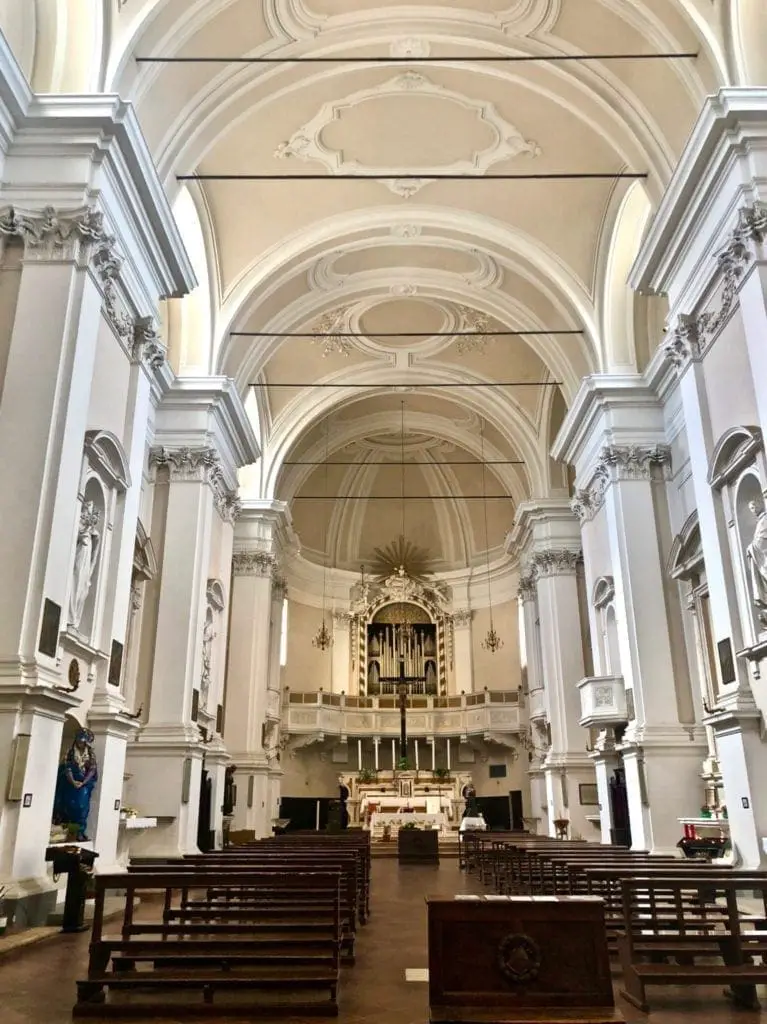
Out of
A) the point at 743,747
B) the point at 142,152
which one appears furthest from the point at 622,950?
the point at 142,152

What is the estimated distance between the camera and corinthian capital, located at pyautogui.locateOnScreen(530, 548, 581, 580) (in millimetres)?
18781

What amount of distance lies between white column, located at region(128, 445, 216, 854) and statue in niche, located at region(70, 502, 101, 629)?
138 inches

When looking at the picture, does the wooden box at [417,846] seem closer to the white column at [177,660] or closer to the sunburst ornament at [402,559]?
the white column at [177,660]

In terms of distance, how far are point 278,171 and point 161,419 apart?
13.9 feet

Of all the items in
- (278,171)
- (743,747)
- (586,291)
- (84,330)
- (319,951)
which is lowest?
(319,951)

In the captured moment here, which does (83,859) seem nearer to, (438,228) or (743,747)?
(743,747)

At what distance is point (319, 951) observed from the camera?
216 inches

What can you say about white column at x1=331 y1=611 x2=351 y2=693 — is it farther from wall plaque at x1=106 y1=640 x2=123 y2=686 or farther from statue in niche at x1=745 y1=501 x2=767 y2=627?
statue in niche at x1=745 y1=501 x2=767 y2=627

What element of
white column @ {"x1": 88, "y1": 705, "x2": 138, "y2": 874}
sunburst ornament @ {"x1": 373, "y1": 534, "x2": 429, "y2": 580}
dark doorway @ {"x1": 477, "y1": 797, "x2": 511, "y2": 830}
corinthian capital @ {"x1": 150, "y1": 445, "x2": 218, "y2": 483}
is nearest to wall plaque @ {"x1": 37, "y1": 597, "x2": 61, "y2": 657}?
white column @ {"x1": 88, "y1": 705, "x2": 138, "y2": 874}

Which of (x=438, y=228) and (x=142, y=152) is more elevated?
(x=438, y=228)

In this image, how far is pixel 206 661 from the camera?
13891 mm

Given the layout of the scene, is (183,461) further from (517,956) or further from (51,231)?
(517,956)

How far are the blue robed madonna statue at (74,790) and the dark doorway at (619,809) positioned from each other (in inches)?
328

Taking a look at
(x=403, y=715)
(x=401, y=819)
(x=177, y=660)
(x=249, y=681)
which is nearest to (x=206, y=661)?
(x=177, y=660)
